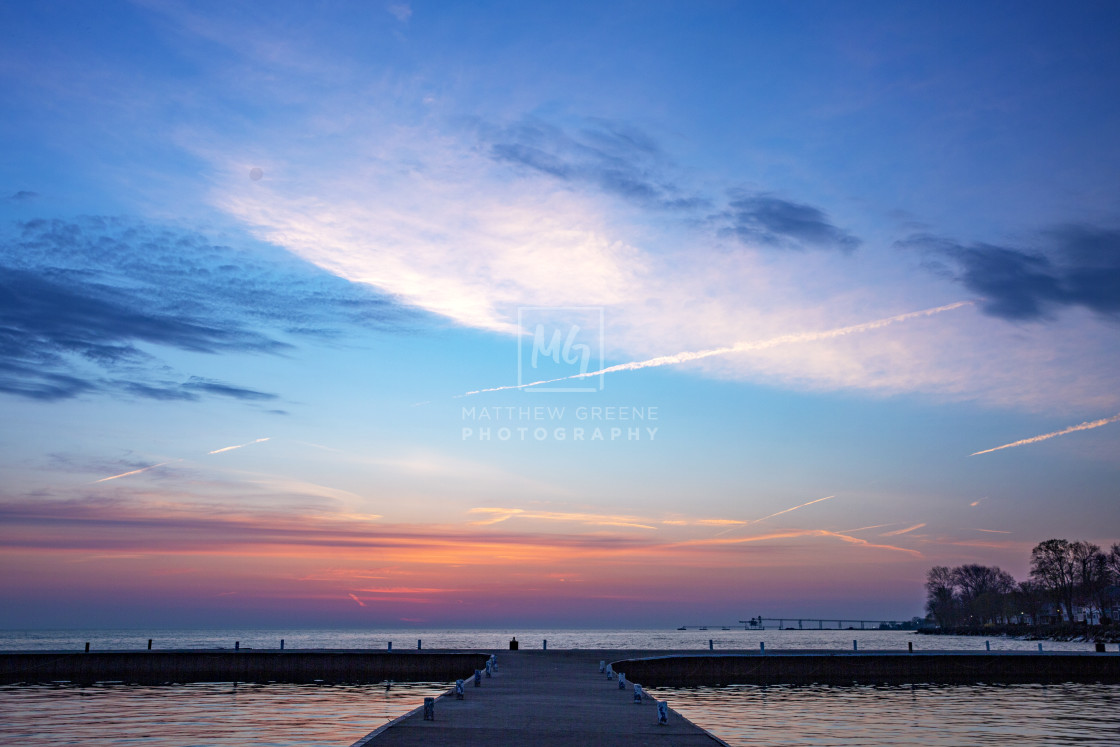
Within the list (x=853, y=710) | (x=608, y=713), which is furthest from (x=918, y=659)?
(x=608, y=713)

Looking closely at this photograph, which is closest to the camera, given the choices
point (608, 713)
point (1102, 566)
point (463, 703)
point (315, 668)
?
point (608, 713)

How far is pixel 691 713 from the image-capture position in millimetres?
42781

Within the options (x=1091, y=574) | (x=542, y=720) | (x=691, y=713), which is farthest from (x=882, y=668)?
(x=1091, y=574)

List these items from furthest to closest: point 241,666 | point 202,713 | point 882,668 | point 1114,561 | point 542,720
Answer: point 1114,561 < point 241,666 < point 882,668 < point 202,713 < point 542,720

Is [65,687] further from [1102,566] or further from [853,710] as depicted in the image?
[1102,566]

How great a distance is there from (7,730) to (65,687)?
77.9 ft

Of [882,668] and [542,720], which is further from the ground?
[542,720]

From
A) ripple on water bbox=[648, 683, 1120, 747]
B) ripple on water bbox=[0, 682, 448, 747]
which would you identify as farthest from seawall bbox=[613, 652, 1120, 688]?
ripple on water bbox=[0, 682, 448, 747]

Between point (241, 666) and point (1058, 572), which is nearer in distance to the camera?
point (241, 666)

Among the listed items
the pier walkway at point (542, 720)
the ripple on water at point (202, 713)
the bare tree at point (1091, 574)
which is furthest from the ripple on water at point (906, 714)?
the bare tree at point (1091, 574)

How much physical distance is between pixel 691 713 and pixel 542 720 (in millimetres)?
20326

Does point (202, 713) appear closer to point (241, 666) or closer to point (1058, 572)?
point (241, 666)

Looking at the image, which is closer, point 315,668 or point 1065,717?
point 1065,717

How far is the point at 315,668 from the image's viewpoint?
6381cm
